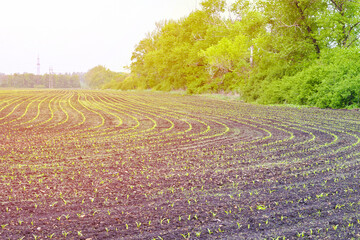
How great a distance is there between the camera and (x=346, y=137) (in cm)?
952

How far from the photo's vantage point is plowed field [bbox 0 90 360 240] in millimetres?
3795

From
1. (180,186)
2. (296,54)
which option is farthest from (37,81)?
(180,186)

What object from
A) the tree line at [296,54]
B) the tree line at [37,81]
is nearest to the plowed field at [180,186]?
the tree line at [296,54]

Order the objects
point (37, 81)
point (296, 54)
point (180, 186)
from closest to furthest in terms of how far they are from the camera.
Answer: point (180, 186)
point (296, 54)
point (37, 81)

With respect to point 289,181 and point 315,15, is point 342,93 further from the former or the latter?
point 289,181

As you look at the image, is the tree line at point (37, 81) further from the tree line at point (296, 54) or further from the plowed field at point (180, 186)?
the plowed field at point (180, 186)

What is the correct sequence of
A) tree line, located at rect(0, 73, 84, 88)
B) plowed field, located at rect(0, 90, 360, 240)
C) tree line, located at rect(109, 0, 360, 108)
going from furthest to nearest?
tree line, located at rect(0, 73, 84, 88), tree line, located at rect(109, 0, 360, 108), plowed field, located at rect(0, 90, 360, 240)

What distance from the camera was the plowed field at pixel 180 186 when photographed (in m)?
3.79

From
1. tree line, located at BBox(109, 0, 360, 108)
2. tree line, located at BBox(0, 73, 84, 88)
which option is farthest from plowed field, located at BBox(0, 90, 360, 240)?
tree line, located at BBox(0, 73, 84, 88)

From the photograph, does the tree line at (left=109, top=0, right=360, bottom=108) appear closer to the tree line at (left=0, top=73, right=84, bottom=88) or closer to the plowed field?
the plowed field

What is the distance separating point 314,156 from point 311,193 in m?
2.58

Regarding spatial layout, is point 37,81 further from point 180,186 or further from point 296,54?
point 180,186

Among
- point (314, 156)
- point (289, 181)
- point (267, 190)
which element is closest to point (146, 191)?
point (267, 190)

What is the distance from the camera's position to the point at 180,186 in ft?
17.4
